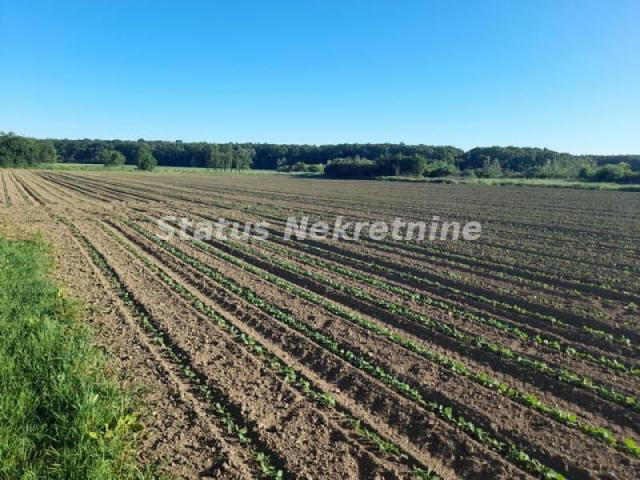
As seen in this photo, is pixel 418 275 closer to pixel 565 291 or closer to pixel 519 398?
pixel 565 291

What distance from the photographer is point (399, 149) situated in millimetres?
150250

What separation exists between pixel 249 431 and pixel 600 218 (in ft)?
86.4

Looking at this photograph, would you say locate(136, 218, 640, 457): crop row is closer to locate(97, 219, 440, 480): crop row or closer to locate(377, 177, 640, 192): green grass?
locate(97, 219, 440, 480): crop row

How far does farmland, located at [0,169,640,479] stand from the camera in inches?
179

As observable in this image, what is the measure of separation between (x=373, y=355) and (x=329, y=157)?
483 ft

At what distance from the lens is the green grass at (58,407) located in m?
3.94

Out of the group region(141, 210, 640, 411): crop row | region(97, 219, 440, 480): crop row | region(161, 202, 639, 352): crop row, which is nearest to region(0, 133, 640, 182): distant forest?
region(161, 202, 639, 352): crop row

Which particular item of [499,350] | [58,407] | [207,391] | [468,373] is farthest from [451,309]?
[58,407]

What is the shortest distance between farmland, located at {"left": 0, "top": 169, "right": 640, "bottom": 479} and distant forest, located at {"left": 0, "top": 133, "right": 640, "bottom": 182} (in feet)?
229

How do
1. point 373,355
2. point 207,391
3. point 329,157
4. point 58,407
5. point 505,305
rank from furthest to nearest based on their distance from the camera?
point 329,157, point 505,305, point 373,355, point 207,391, point 58,407

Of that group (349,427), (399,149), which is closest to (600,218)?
(349,427)

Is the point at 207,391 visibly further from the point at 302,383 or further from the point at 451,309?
the point at 451,309

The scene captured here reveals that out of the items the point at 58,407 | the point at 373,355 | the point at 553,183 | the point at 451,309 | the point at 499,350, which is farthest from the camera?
the point at 553,183

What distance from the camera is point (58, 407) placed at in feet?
15.4
